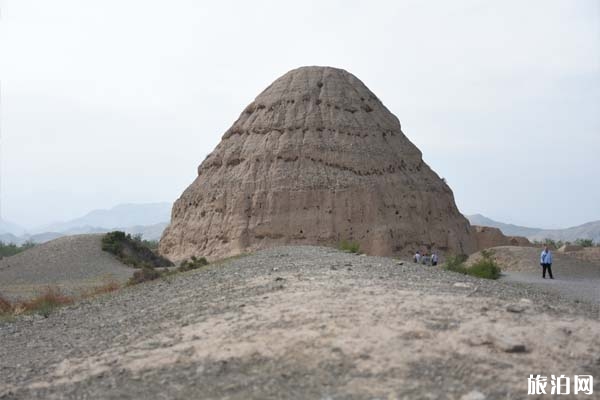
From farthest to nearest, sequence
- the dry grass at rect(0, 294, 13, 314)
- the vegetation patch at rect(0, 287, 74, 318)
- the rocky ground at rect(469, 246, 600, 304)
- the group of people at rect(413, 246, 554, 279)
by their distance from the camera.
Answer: the group of people at rect(413, 246, 554, 279)
the rocky ground at rect(469, 246, 600, 304)
the dry grass at rect(0, 294, 13, 314)
the vegetation patch at rect(0, 287, 74, 318)

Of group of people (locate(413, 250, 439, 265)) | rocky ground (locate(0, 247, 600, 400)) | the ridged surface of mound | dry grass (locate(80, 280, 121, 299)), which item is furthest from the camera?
the ridged surface of mound

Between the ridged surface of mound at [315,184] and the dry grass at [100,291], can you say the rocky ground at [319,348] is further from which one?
the ridged surface of mound at [315,184]

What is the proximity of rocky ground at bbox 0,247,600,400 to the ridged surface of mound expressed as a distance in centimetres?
2128

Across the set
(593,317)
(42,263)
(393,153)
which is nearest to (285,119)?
(393,153)

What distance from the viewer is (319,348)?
7094 millimetres

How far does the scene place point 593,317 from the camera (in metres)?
9.18

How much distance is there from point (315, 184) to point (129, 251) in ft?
33.2

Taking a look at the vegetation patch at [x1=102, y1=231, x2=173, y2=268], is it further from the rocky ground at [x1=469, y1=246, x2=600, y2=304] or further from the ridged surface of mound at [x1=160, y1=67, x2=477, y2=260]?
the rocky ground at [x1=469, y1=246, x2=600, y2=304]

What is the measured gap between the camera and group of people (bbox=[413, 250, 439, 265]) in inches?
1172

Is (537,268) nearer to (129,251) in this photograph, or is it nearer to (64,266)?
(129,251)

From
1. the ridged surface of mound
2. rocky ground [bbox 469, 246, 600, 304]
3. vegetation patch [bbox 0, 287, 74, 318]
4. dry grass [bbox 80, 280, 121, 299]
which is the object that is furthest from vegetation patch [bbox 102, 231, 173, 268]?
rocky ground [bbox 469, 246, 600, 304]

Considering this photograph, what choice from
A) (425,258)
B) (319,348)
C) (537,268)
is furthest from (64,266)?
(319,348)

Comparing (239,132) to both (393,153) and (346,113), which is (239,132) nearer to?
(346,113)

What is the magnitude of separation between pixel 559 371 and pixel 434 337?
130cm
